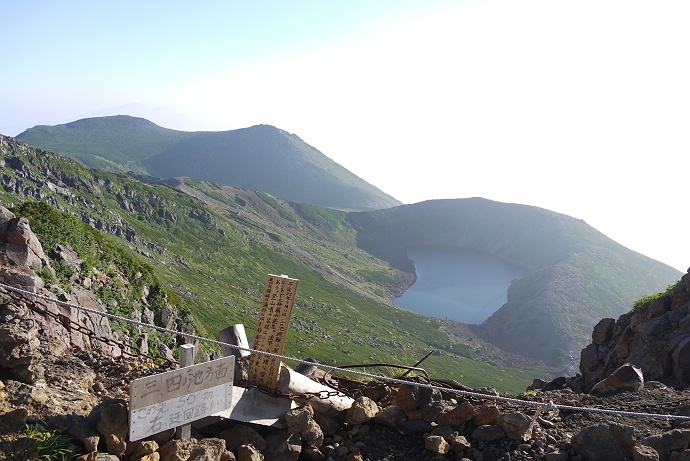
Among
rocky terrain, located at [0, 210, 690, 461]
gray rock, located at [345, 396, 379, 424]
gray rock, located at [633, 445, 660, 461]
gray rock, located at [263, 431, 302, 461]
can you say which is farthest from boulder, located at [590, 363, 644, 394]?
gray rock, located at [263, 431, 302, 461]

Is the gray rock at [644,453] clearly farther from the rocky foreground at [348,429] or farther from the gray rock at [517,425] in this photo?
the gray rock at [517,425]

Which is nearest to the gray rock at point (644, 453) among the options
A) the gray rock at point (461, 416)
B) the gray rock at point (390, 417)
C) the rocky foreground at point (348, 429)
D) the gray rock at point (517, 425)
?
the rocky foreground at point (348, 429)

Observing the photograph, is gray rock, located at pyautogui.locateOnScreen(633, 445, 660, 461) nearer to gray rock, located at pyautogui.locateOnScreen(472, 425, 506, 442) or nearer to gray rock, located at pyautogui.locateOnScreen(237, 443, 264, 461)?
gray rock, located at pyautogui.locateOnScreen(472, 425, 506, 442)

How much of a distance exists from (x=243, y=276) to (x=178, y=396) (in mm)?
116247

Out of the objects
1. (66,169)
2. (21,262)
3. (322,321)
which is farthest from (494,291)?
(21,262)

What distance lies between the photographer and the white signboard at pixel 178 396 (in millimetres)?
5410

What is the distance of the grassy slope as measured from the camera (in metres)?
85.7

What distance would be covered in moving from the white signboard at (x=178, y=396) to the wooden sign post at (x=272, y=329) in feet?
3.33

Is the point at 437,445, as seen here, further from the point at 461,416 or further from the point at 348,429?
the point at 348,429

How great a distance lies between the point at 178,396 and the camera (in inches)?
226

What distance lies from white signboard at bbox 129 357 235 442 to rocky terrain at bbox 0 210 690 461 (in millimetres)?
320

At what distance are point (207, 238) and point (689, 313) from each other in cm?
12441

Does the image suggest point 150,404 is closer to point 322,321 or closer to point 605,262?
point 322,321

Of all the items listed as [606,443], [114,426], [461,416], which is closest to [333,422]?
[461,416]
